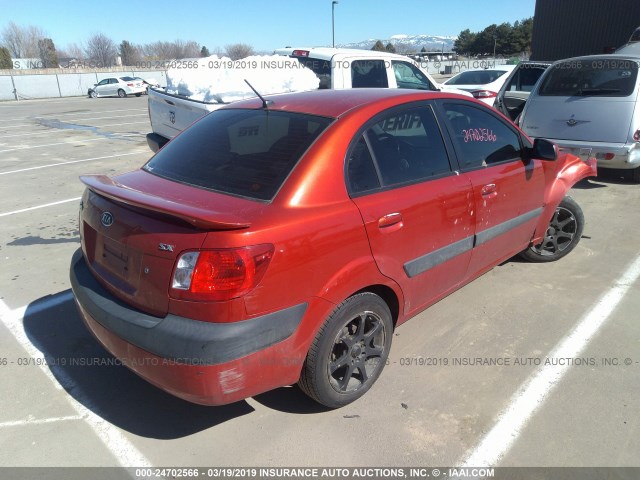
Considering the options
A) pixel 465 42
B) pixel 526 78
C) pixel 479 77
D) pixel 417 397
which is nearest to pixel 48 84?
pixel 479 77

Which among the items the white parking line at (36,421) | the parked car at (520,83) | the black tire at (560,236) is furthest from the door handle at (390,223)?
the parked car at (520,83)

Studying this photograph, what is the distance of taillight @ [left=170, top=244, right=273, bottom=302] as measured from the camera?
6.73ft

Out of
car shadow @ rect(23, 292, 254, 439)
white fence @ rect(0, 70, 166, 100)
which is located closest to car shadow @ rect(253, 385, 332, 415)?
car shadow @ rect(23, 292, 254, 439)

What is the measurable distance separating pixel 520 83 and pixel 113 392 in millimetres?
11247

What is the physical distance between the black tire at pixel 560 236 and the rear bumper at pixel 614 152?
2.57 m

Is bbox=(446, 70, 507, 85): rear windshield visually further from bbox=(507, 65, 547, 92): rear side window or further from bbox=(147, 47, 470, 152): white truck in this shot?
bbox=(147, 47, 470, 152): white truck

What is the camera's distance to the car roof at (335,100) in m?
2.78

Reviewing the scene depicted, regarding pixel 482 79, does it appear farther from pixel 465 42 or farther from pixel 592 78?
pixel 465 42

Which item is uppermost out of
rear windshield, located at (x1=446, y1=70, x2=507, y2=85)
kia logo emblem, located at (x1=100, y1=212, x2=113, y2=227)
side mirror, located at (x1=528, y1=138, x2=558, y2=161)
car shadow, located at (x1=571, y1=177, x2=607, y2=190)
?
rear windshield, located at (x1=446, y1=70, x2=507, y2=85)

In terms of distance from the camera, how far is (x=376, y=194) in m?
2.59

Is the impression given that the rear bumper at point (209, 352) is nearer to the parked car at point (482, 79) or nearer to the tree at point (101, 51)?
the parked car at point (482, 79)

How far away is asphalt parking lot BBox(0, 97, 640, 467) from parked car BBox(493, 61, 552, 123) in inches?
233

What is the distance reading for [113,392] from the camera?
2.84 m

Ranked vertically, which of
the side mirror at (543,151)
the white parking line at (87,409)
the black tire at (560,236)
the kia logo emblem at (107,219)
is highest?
the side mirror at (543,151)
